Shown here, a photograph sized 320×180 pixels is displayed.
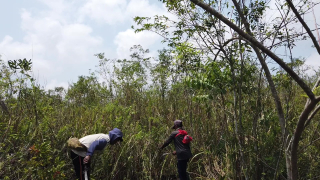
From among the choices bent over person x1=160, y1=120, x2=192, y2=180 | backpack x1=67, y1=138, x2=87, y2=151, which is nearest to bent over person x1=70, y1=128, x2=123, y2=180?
backpack x1=67, y1=138, x2=87, y2=151

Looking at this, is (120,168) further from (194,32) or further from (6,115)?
(194,32)

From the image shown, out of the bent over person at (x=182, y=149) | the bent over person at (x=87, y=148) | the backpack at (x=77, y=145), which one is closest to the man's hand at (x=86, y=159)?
the bent over person at (x=87, y=148)

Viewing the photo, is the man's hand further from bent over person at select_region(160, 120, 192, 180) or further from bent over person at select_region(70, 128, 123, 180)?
bent over person at select_region(160, 120, 192, 180)

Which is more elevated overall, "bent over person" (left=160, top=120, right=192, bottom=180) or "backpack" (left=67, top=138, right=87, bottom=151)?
"backpack" (left=67, top=138, right=87, bottom=151)

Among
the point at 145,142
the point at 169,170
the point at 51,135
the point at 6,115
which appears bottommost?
the point at 169,170

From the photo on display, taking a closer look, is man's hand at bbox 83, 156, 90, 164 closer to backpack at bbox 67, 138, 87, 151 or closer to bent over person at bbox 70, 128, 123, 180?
bent over person at bbox 70, 128, 123, 180

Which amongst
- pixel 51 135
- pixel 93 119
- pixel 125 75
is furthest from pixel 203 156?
pixel 125 75

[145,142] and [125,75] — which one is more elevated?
[125,75]

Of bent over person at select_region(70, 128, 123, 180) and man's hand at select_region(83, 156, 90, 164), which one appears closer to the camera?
man's hand at select_region(83, 156, 90, 164)

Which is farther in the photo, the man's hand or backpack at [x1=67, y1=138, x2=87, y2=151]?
backpack at [x1=67, y1=138, x2=87, y2=151]

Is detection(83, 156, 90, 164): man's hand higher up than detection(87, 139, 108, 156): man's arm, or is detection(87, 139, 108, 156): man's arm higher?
detection(87, 139, 108, 156): man's arm

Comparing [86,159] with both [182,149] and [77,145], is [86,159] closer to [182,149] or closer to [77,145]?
[77,145]

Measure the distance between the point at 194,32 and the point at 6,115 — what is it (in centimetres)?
416

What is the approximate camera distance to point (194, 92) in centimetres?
580
